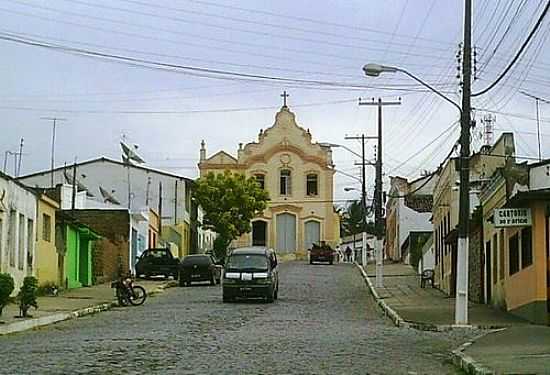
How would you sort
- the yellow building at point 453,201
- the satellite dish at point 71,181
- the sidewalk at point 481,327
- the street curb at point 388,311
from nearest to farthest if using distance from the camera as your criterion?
the sidewalk at point 481,327
the street curb at point 388,311
the yellow building at point 453,201
the satellite dish at point 71,181

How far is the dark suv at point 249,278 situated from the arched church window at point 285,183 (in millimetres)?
54414

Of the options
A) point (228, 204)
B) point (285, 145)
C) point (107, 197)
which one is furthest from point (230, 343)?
point (285, 145)

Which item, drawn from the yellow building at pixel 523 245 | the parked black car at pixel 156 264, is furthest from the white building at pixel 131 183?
the yellow building at pixel 523 245

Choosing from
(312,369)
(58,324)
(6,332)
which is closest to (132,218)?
(58,324)

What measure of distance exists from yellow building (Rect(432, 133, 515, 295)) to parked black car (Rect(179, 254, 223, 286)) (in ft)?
33.9

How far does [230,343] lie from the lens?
66.8 feet

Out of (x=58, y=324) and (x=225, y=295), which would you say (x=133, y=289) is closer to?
(x=225, y=295)

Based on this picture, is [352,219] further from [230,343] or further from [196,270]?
[230,343]

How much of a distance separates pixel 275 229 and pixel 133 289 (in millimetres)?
56236

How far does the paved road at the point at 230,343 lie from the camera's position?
52.7ft

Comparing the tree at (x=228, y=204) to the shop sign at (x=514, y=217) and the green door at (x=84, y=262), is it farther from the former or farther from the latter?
the shop sign at (x=514, y=217)

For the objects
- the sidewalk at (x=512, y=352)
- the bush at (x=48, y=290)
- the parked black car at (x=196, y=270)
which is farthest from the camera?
the parked black car at (x=196, y=270)

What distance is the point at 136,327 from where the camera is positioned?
81.1 feet

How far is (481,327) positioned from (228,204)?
52044 millimetres
